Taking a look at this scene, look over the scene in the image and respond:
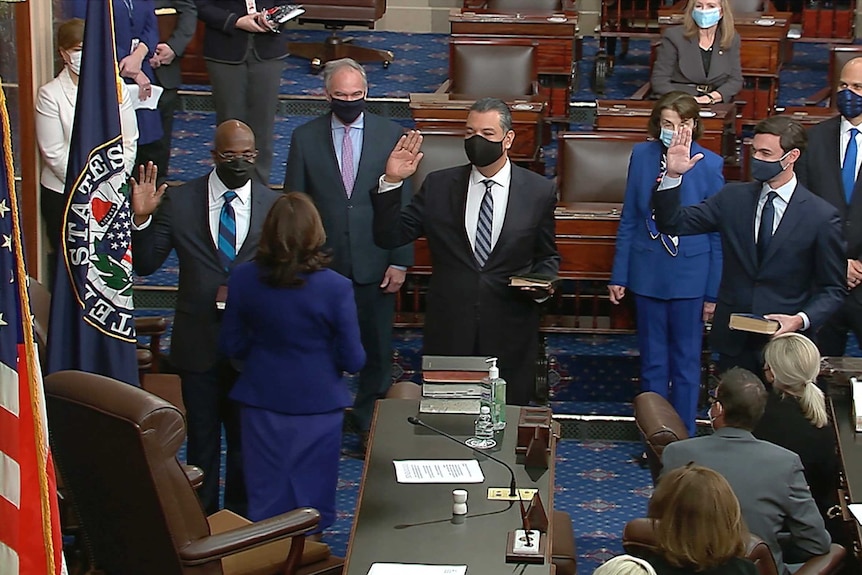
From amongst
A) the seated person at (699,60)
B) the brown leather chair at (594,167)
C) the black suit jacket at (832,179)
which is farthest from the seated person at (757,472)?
the seated person at (699,60)

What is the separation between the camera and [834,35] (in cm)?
1054

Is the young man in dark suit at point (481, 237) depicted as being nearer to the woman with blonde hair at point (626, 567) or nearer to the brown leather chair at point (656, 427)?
the brown leather chair at point (656, 427)

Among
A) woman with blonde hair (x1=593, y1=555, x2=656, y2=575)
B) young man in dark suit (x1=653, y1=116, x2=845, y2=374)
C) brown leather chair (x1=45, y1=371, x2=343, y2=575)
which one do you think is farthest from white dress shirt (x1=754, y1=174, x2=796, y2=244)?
woman with blonde hair (x1=593, y1=555, x2=656, y2=575)

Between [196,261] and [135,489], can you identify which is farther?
[196,261]

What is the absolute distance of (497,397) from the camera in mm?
4871

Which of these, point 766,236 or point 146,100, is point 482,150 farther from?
point 146,100

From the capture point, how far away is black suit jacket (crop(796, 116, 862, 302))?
591cm

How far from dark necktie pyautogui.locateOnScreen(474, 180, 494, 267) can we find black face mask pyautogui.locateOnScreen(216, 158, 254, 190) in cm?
92

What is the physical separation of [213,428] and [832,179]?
2.69 m

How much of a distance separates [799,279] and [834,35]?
5.55m

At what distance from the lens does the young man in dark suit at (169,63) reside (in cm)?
748

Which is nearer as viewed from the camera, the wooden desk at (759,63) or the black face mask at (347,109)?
the black face mask at (347,109)

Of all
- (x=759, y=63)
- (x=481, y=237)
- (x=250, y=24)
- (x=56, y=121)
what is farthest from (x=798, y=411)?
(x=759, y=63)

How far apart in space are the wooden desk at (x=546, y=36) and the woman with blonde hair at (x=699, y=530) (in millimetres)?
5510
